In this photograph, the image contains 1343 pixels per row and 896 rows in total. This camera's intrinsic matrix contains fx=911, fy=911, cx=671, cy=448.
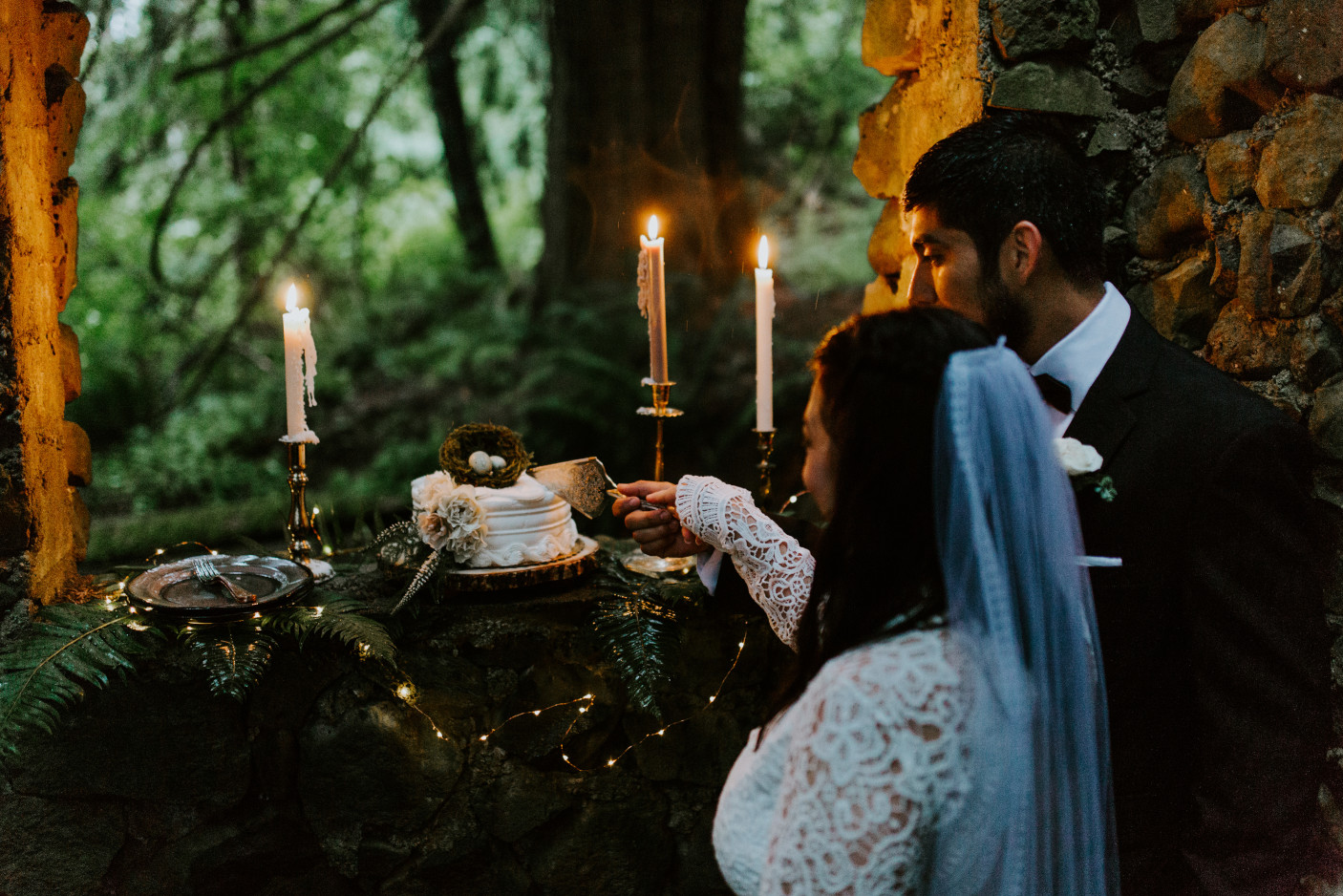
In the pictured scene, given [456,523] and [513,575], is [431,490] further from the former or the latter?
[513,575]

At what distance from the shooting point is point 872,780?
116 cm

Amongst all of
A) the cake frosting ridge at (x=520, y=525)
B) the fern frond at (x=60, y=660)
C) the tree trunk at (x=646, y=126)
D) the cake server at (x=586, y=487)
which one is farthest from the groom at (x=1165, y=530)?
the tree trunk at (x=646, y=126)

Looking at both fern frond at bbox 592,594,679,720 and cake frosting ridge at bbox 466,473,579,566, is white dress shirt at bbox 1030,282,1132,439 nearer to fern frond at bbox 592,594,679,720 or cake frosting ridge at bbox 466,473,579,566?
fern frond at bbox 592,594,679,720

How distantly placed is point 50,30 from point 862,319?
2.05 m

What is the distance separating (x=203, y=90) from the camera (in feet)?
23.6

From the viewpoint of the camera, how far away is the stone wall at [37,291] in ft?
6.51

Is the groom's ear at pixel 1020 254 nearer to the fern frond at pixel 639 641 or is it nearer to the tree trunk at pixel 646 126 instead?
the fern frond at pixel 639 641

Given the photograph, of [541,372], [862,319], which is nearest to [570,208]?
[541,372]

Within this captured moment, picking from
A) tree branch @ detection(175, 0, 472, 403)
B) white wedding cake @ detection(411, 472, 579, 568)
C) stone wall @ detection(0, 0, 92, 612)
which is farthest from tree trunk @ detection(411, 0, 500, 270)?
white wedding cake @ detection(411, 472, 579, 568)

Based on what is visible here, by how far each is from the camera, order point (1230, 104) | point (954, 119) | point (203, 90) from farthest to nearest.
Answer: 1. point (203, 90)
2. point (954, 119)
3. point (1230, 104)

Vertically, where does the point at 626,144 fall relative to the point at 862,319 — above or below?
above

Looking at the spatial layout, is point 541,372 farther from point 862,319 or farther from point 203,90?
point 862,319

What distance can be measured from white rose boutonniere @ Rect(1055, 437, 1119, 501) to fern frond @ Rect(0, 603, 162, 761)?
6.28 feet

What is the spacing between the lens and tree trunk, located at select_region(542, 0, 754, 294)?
5371 mm
